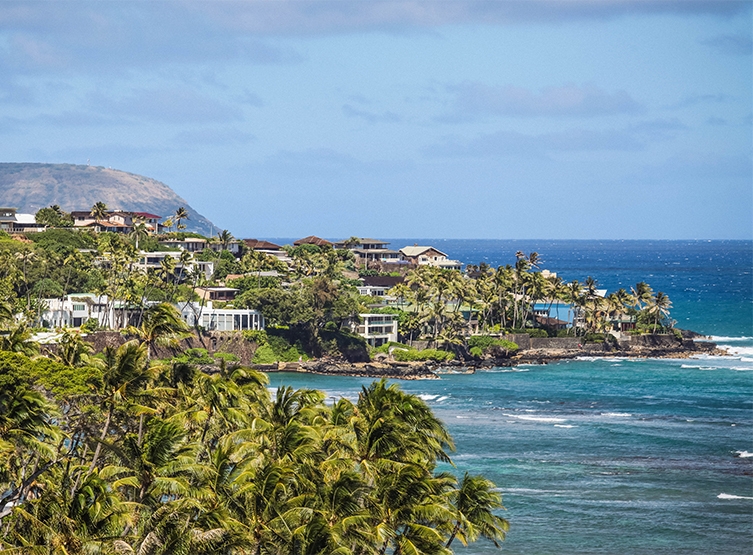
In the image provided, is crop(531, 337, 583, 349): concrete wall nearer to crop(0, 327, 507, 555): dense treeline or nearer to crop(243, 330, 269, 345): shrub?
crop(243, 330, 269, 345): shrub

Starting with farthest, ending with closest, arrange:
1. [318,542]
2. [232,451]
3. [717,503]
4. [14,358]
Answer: [717,503] → [14,358] → [232,451] → [318,542]

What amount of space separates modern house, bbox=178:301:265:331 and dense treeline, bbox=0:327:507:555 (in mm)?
70513

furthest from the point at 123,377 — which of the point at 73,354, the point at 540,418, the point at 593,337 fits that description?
the point at 593,337

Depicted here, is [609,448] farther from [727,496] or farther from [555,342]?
[555,342]

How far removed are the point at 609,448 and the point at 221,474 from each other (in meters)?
43.0

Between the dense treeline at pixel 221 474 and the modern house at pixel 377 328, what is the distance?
72.7 meters

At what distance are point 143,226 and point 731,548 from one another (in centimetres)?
10201

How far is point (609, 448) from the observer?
68125 millimetres

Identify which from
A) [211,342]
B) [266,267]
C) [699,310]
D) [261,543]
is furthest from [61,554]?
[699,310]

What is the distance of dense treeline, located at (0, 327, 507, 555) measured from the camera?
26016 mm

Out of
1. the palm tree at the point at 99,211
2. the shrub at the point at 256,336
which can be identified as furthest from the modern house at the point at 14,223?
the shrub at the point at 256,336

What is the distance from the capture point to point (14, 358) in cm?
3516

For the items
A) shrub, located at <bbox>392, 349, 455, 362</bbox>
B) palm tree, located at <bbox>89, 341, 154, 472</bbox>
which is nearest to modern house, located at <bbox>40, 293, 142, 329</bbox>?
shrub, located at <bbox>392, 349, 455, 362</bbox>

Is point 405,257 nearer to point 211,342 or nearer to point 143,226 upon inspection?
point 143,226
